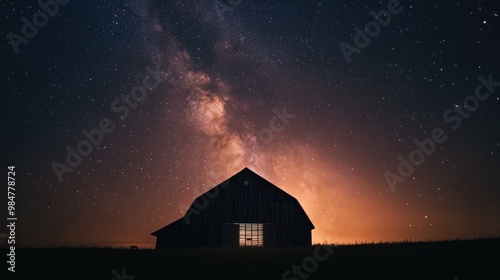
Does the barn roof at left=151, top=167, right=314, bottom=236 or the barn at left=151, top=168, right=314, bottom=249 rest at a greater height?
the barn roof at left=151, top=167, right=314, bottom=236

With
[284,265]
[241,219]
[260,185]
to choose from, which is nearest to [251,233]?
[241,219]

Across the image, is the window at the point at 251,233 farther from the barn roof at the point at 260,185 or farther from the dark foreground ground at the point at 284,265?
the dark foreground ground at the point at 284,265

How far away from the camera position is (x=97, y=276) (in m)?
11.7

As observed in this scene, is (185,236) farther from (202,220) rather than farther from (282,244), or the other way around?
(282,244)

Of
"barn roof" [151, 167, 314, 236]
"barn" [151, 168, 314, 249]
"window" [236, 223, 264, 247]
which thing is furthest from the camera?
"barn roof" [151, 167, 314, 236]

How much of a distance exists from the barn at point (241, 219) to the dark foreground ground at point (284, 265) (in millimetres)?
11759

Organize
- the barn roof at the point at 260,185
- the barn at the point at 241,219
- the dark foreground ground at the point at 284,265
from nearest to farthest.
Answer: the dark foreground ground at the point at 284,265 < the barn at the point at 241,219 < the barn roof at the point at 260,185

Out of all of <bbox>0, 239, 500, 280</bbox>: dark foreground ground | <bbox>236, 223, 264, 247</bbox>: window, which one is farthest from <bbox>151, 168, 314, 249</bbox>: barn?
<bbox>0, 239, 500, 280</bbox>: dark foreground ground

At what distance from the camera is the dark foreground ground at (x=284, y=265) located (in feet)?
35.1

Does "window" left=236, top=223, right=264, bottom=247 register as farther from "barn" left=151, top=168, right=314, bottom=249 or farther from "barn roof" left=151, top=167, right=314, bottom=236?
"barn roof" left=151, top=167, right=314, bottom=236

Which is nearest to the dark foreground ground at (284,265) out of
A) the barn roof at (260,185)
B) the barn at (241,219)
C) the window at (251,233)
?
the barn at (241,219)

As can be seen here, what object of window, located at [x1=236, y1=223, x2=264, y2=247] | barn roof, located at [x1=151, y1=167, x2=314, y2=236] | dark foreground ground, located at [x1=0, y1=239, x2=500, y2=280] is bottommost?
dark foreground ground, located at [x1=0, y1=239, x2=500, y2=280]

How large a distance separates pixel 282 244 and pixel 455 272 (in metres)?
17.5

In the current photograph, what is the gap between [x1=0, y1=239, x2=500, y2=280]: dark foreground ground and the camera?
1071 centimetres
